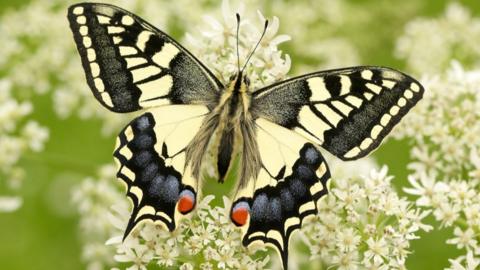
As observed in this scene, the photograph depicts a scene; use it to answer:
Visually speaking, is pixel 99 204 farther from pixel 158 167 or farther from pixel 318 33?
pixel 318 33

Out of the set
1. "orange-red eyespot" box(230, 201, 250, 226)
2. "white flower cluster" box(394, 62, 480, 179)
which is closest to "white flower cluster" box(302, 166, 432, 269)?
"orange-red eyespot" box(230, 201, 250, 226)

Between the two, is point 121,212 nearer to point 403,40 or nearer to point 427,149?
point 427,149

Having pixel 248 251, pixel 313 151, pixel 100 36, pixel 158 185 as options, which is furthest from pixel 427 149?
pixel 100 36

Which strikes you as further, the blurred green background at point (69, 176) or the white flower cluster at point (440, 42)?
the white flower cluster at point (440, 42)

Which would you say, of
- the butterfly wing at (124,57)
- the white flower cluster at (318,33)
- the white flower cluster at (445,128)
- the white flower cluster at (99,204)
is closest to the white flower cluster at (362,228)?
the white flower cluster at (445,128)

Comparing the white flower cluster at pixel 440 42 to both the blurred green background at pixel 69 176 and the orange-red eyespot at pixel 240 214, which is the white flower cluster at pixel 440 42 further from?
the orange-red eyespot at pixel 240 214
